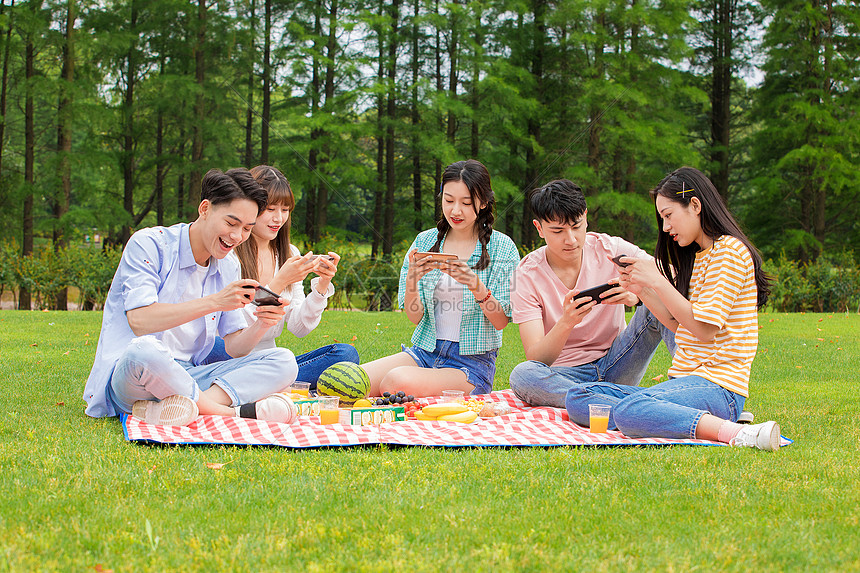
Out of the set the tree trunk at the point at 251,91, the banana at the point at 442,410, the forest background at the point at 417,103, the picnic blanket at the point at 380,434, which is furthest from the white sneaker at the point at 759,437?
the tree trunk at the point at 251,91

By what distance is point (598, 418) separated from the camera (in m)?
3.59

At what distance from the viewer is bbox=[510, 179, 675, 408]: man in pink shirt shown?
416 cm

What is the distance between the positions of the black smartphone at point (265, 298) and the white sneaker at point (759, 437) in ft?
7.86

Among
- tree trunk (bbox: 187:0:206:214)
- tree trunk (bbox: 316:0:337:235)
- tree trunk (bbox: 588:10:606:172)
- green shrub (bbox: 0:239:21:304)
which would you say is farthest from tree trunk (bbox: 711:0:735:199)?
green shrub (bbox: 0:239:21:304)

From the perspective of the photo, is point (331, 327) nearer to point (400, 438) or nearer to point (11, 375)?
point (11, 375)

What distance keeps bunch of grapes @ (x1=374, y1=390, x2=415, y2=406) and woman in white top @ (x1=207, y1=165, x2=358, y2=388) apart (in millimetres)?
680

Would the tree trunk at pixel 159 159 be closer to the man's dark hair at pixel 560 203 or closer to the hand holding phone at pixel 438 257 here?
the hand holding phone at pixel 438 257

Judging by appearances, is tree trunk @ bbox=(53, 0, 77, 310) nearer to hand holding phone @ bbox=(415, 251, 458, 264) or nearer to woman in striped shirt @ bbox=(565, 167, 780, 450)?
hand holding phone @ bbox=(415, 251, 458, 264)

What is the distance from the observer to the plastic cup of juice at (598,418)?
3.60 m

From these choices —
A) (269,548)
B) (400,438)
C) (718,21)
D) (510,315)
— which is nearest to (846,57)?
(718,21)

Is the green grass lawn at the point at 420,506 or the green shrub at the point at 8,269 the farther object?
the green shrub at the point at 8,269

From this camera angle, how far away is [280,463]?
294 cm

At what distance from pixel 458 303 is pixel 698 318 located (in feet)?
5.86

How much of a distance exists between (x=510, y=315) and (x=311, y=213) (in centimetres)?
1640
